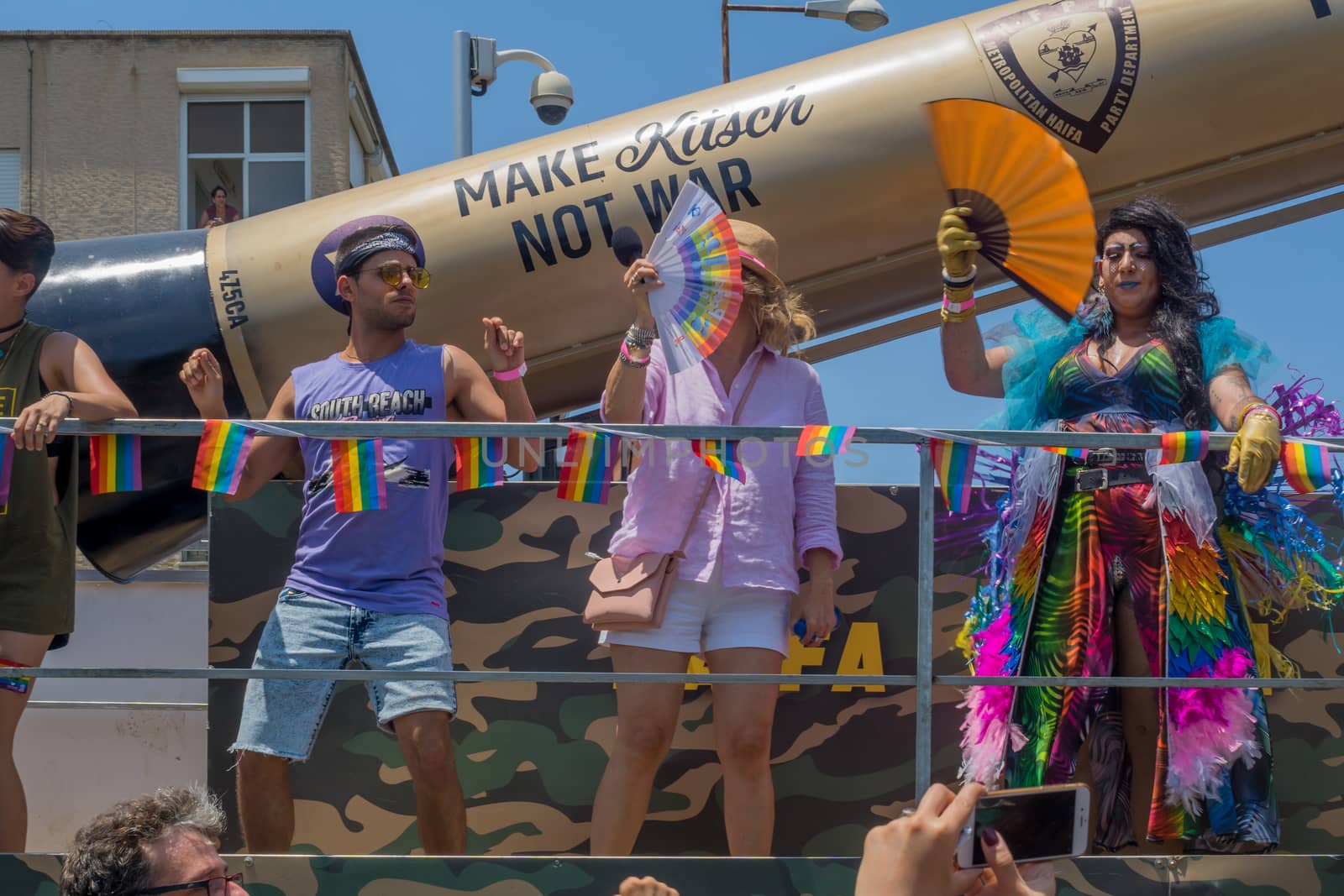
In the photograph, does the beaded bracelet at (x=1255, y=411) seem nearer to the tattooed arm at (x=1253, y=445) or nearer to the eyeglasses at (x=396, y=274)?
the tattooed arm at (x=1253, y=445)

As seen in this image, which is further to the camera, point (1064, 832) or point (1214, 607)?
point (1214, 607)

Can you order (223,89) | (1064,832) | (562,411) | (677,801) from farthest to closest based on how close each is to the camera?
1. (223,89)
2. (562,411)
3. (677,801)
4. (1064,832)

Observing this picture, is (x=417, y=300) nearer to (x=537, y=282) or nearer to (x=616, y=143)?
(x=537, y=282)

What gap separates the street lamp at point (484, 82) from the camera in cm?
877

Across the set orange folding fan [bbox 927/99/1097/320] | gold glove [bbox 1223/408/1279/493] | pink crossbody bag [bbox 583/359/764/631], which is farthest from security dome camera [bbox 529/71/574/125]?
gold glove [bbox 1223/408/1279/493]

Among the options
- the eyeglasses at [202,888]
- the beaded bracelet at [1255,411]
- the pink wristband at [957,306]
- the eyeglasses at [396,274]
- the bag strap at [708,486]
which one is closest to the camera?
the eyeglasses at [202,888]

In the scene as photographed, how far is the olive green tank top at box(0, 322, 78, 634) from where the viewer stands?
3452 mm

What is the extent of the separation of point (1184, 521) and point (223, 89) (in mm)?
17954

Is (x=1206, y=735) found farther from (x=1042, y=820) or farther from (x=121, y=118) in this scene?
(x=121, y=118)

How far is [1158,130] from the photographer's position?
5.09 m

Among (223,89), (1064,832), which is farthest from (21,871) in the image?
(223,89)

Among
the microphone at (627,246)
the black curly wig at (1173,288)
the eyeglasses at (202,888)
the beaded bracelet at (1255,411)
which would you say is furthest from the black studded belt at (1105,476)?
the eyeglasses at (202,888)

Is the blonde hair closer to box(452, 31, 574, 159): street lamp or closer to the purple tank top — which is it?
the purple tank top

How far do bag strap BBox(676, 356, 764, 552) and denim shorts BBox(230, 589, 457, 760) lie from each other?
2.08 ft
